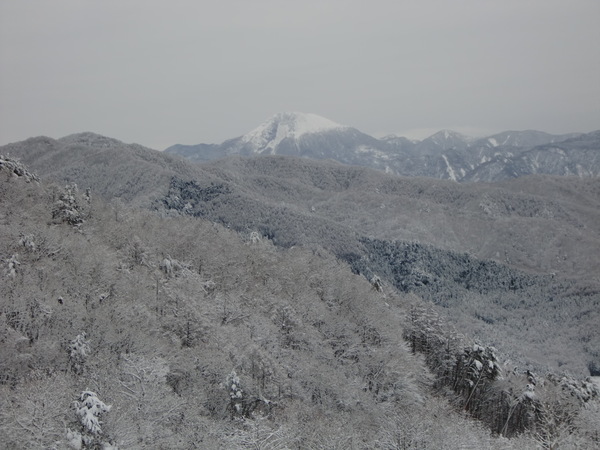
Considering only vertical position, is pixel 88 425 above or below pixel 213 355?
above

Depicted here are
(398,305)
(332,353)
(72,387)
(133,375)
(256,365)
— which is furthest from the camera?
(398,305)

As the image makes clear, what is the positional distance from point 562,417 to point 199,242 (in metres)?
56.9

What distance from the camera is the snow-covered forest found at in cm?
3316

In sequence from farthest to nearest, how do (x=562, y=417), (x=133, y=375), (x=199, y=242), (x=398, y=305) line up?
1. (x=398, y=305)
2. (x=199, y=242)
3. (x=562, y=417)
4. (x=133, y=375)

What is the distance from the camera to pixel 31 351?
1556 inches

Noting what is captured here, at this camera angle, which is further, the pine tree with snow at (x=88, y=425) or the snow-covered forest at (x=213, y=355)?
the snow-covered forest at (x=213, y=355)

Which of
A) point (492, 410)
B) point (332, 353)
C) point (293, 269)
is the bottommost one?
point (492, 410)

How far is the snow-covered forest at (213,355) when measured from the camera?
3316cm

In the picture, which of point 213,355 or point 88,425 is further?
point 213,355

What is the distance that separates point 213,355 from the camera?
4816 cm

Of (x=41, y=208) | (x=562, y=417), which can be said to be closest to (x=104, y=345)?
(x=41, y=208)

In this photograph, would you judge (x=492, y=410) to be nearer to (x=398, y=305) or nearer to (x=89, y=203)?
(x=398, y=305)

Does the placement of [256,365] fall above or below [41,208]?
below

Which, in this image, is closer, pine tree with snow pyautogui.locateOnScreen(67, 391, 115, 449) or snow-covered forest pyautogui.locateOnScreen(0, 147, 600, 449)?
pine tree with snow pyautogui.locateOnScreen(67, 391, 115, 449)
